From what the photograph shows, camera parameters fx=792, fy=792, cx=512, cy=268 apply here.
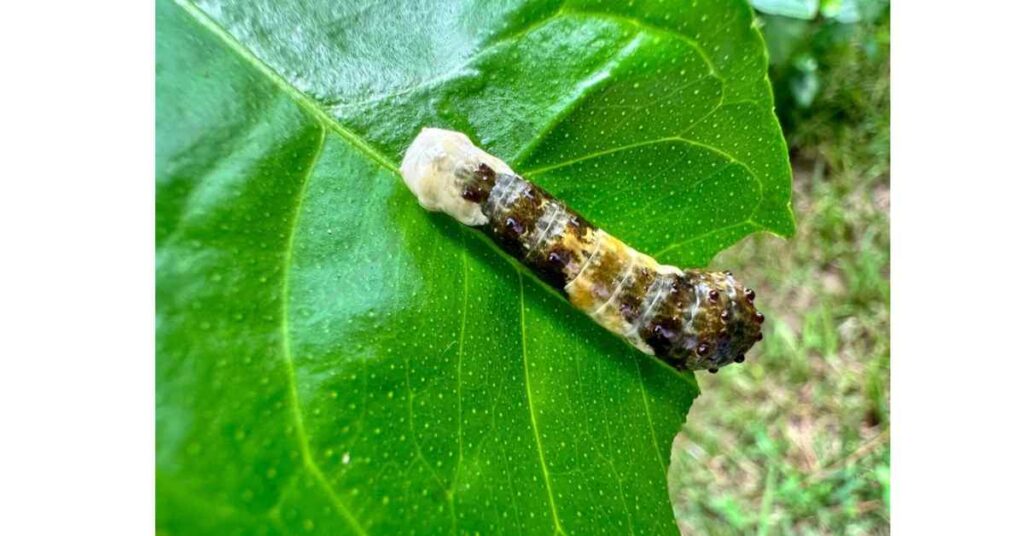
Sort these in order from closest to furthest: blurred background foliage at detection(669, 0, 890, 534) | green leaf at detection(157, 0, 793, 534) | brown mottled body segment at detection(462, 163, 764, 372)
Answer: green leaf at detection(157, 0, 793, 534) < brown mottled body segment at detection(462, 163, 764, 372) < blurred background foliage at detection(669, 0, 890, 534)

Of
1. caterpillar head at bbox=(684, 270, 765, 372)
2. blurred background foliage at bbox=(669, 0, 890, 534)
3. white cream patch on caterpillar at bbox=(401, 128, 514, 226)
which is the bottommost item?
blurred background foliage at bbox=(669, 0, 890, 534)

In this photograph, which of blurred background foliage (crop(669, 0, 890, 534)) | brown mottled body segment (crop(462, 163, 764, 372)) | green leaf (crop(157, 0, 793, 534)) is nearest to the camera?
green leaf (crop(157, 0, 793, 534))

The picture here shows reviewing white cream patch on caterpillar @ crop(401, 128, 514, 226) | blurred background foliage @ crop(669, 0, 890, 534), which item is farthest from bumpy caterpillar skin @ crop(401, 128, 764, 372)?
blurred background foliage @ crop(669, 0, 890, 534)

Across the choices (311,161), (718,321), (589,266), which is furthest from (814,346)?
(311,161)

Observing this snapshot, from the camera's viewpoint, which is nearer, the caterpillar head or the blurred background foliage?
the caterpillar head

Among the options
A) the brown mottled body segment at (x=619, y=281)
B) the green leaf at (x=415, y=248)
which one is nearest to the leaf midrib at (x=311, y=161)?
the green leaf at (x=415, y=248)

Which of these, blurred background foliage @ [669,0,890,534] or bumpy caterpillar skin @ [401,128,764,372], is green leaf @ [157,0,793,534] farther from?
blurred background foliage @ [669,0,890,534]

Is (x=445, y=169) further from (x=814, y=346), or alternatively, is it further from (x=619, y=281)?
(x=814, y=346)
